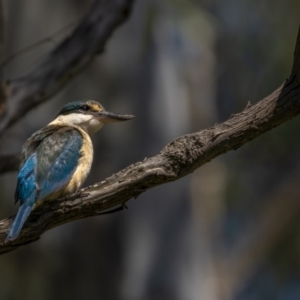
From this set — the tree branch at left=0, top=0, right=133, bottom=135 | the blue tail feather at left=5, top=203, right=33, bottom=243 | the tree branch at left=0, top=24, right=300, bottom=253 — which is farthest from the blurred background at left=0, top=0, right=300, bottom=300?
the tree branch at left=0, top=24, right=300, bottom=253

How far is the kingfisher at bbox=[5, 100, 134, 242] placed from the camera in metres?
3.25

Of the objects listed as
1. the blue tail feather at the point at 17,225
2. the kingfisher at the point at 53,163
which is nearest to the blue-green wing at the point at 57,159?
the kingfisher at the point at 53,163

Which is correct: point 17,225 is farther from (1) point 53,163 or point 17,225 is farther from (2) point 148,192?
(2) point 148,192

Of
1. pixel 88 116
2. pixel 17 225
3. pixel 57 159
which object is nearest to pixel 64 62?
pixel 88 116

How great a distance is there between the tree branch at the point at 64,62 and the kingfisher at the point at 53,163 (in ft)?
1.45

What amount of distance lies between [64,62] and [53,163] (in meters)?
1.16

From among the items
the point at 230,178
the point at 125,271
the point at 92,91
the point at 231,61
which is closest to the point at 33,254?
the point at 125,271

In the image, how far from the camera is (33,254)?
6332 millimetres

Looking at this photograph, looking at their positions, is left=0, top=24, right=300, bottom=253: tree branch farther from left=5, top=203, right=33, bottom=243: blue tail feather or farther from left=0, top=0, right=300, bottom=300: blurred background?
left=0, top=0, right=300, bottom=300: blurred background

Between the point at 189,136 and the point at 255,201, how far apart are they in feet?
18.4

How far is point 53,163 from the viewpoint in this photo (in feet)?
11.5

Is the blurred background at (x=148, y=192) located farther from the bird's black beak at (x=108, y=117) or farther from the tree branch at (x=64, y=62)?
the bird's black beak at (x=108, y=117)

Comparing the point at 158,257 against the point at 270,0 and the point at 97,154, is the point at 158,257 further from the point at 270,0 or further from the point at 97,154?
the point at 270,0

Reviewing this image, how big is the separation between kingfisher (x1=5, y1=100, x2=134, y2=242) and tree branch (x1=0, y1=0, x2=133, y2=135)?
44 cm
